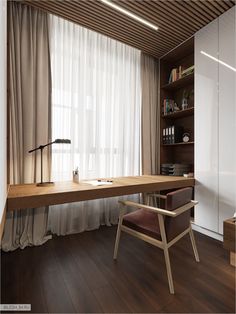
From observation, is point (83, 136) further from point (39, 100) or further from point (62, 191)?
point (62, 191)

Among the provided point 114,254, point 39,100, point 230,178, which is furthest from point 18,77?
point 230,178

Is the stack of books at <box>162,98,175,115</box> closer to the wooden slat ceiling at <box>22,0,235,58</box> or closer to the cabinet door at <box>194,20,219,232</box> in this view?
the cabinet door at <box>194,20,219,232</box>

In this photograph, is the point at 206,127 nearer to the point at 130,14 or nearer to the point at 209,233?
the point at 209,233

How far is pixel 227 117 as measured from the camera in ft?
6.57

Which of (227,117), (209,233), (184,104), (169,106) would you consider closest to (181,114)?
(184,104)

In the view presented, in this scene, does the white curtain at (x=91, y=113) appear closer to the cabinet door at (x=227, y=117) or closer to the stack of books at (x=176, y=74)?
the stack of books at (x=176, y=74)

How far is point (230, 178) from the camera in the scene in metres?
1.98

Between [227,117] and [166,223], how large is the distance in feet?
4.83

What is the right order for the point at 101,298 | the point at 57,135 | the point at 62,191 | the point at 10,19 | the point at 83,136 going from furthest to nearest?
1. the point at 83,136
2. the point at 57,135
3. the point at 10,19
4. the point at 62,191
5. the point at 101,298

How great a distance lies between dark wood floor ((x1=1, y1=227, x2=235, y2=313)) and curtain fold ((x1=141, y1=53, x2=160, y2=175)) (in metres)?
1.31

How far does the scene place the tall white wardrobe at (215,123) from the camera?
6.47 ft

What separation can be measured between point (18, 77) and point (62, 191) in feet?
4.77

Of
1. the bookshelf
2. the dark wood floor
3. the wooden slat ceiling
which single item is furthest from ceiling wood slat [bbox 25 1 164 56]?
the dark wood floor

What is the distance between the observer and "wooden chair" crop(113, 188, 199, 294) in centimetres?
131
